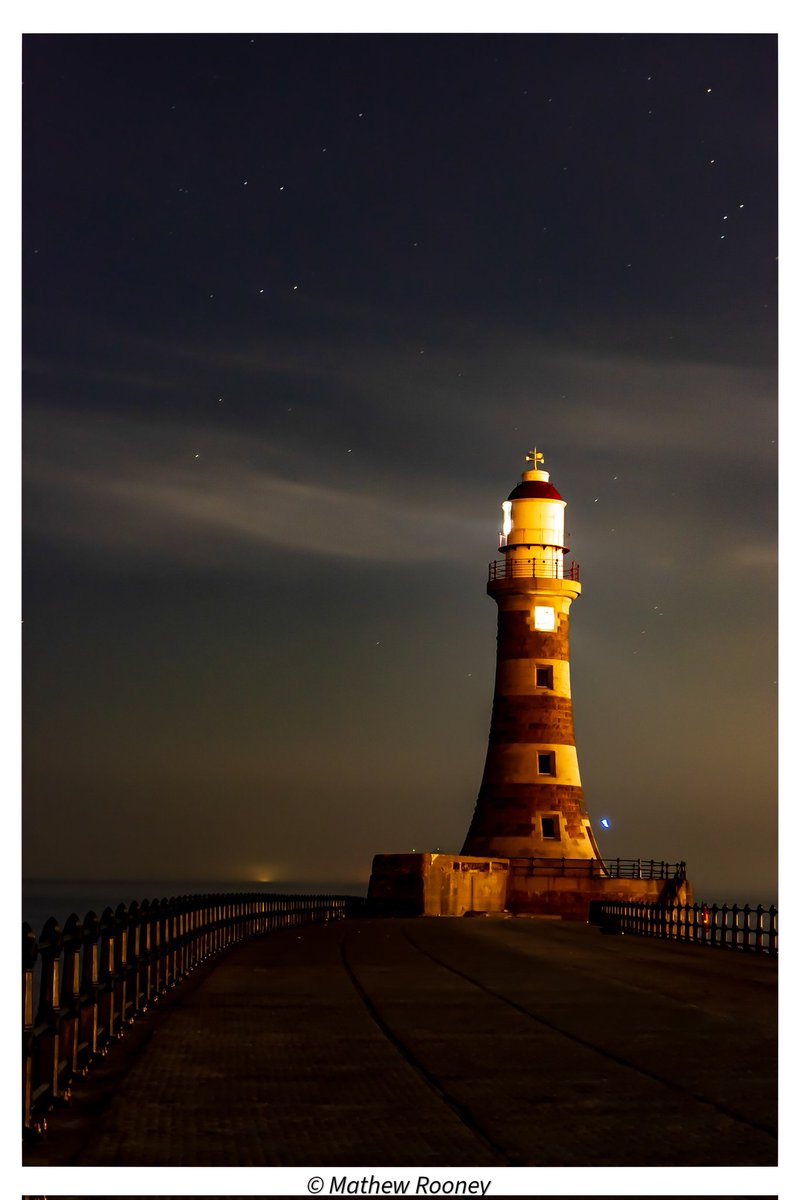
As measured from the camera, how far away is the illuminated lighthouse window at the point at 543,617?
57406 mm

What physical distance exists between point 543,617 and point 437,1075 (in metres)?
46.3

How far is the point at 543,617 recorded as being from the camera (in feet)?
189

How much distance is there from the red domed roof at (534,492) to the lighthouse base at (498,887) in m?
12.7

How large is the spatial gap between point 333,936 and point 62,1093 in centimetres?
2379

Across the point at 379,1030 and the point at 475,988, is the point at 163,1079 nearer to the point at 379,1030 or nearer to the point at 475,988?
the point at 379,1030

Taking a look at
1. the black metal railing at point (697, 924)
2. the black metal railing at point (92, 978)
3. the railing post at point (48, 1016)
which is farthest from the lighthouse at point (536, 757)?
the railing post at point (48, 1016)

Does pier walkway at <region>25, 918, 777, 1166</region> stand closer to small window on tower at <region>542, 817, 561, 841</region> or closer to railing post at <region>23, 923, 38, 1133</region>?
railing post at <region>23, 923, 38, 1133</region>

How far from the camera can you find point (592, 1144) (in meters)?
8.91

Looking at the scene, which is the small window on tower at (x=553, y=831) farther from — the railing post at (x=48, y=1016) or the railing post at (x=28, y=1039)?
the railing post at (x=28, y=1039)

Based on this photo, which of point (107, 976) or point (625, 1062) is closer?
point (625, 1062)

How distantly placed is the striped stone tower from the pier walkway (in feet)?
113

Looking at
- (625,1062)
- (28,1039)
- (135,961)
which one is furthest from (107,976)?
(28,1039)

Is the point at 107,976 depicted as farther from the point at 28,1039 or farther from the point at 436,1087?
the point at 28,1039
